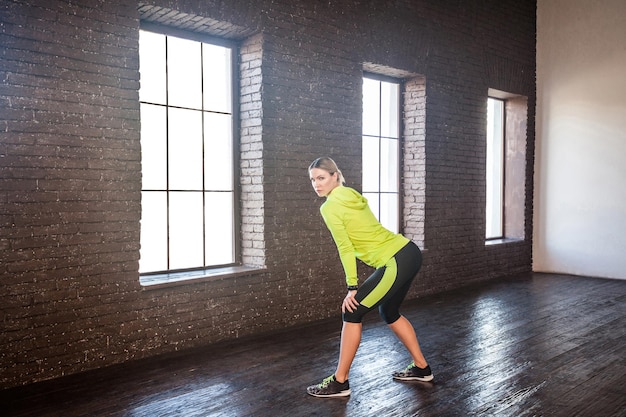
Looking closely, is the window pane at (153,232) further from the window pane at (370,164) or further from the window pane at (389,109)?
the window pane at (389,109)

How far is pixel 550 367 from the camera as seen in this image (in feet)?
13.5

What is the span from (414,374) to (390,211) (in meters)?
3.29

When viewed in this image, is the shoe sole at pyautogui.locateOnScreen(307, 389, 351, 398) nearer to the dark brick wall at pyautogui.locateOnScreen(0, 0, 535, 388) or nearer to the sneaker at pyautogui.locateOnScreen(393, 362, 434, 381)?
the sneaker at pyautogui.locateOnScreen(393, 362, 434, 381)

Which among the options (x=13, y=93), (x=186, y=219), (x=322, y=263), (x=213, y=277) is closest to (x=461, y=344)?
(x=322, y=263)

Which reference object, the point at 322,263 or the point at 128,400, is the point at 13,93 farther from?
the point at 322,263

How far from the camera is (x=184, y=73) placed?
4.90 meters

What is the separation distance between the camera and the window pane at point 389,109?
22.4ft

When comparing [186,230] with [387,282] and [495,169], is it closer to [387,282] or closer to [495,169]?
[387,282]

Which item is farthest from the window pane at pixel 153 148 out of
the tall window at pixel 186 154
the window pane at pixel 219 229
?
the window pane at pixel 219 229

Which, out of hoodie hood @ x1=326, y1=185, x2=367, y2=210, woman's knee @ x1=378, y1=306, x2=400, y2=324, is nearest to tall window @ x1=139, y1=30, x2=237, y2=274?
hoodie hood @ x1=326, y1=185, x2=367, y2=210

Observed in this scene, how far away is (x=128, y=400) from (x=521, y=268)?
6.49m

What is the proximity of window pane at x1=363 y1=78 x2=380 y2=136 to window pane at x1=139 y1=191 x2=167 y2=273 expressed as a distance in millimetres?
2608

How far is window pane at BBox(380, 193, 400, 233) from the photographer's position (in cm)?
688

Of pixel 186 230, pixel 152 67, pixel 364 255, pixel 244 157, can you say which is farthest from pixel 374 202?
pixel 364 255
